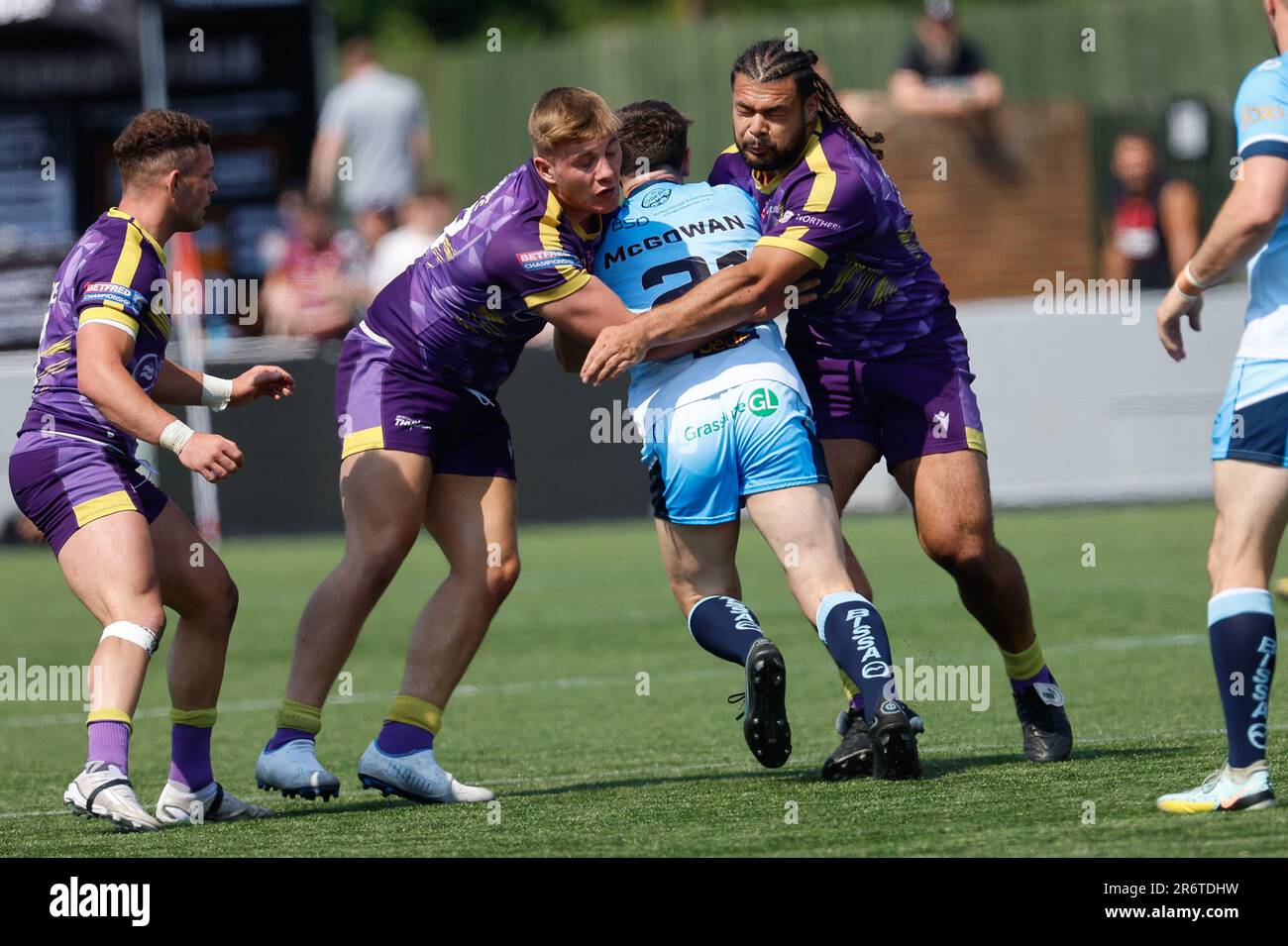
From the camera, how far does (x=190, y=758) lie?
237 inches

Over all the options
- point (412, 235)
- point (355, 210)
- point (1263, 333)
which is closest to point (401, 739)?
point (1263, 333)

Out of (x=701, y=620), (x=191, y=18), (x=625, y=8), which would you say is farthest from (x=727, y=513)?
(x=625, y=8)

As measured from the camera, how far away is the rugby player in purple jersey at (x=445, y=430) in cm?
587

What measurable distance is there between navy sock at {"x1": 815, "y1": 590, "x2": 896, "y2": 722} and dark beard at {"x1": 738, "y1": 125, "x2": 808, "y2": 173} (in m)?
1.39

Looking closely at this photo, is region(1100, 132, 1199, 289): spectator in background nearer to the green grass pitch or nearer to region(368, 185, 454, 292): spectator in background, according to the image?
the green grass pitch

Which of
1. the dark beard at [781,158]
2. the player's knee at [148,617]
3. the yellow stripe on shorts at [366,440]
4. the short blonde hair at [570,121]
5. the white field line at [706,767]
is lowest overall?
the white field line at [706,767]

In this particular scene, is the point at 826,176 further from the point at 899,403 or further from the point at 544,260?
the point at 544,260

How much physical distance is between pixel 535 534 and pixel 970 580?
9.71 meters

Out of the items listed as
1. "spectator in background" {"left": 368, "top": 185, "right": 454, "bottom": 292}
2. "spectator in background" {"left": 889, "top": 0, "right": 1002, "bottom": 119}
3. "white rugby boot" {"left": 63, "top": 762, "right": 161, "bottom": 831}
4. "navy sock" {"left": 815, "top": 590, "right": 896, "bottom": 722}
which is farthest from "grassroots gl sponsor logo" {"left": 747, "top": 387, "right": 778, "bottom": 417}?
"spectator in background" {"left": 889, "top": 0, "right": 1002, "bottom": 119}

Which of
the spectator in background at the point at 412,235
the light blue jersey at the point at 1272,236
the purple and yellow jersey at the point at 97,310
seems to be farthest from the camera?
the spectator in background at the point at 412,235

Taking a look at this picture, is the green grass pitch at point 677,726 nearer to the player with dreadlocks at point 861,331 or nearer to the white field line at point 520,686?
the white field line at point 520,686

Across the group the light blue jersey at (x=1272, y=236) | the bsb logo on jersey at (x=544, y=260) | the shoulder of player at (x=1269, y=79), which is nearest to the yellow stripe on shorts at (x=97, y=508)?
the bsb logo on jersey at (x=544, y=260)

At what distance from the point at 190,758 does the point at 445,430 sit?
4.12 feet
